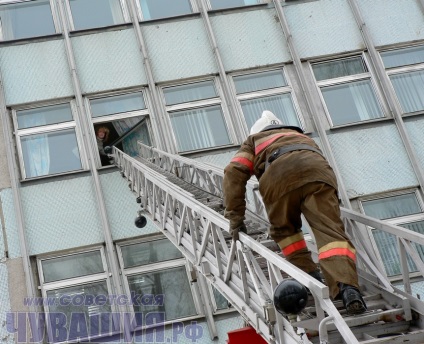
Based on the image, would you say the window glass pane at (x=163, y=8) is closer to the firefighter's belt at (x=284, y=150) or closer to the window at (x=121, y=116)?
the window at (x=121, y=116)

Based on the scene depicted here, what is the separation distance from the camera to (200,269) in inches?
206

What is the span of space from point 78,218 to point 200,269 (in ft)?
13.5

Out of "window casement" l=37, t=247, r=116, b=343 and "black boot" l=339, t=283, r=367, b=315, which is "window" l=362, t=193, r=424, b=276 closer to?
"window casement" l=37, t=247, r=116, b=343

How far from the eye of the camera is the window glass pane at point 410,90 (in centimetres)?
1017

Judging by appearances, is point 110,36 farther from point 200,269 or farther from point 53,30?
point 200,269

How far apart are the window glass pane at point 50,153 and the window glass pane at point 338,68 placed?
4241 mm

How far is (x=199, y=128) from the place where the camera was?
32.3ft

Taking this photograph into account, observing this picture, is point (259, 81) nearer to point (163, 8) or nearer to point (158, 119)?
point (158, 119)

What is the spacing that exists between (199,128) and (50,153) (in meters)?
2.41

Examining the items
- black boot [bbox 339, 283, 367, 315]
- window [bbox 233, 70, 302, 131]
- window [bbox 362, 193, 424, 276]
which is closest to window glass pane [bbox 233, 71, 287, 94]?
window [bbox 233, 70, 302, 131]

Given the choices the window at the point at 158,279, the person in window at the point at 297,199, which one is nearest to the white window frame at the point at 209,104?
the window at the point at 158,279

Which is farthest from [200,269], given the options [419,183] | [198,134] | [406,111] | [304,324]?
[406,111]

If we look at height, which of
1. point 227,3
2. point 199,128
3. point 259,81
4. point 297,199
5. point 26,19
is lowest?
point 297,199

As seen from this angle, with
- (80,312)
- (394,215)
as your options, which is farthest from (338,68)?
(80,312)
